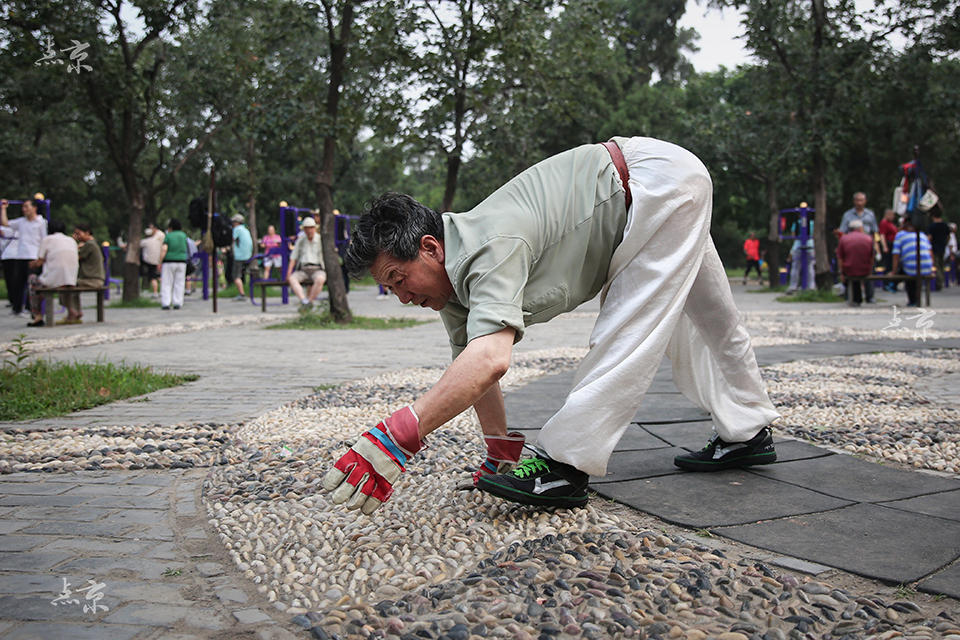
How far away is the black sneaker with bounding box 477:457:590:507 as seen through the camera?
2.63 metres

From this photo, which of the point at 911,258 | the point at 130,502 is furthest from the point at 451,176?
the point at 130,502

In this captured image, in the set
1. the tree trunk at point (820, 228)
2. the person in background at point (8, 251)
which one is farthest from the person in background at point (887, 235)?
the person in background at point (8, 251)

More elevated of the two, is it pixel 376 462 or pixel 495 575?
pixel 376 462

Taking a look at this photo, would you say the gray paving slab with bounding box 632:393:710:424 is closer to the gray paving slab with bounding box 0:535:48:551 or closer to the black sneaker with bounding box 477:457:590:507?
the black sneaker with bounding box 477:457:590:507

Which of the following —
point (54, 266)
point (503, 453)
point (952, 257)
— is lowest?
point (503, 453)

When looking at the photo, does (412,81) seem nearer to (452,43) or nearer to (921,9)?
(452,43)

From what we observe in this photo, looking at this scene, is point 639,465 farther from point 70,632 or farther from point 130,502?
point 70,632

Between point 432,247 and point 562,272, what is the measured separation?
0.42m

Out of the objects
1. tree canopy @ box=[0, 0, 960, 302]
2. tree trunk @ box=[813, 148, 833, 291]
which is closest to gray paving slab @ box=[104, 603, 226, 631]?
tree canopy @ box=[0, 0, 960, 302]

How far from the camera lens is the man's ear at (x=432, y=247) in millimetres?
2523

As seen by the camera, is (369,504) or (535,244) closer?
(369,504)

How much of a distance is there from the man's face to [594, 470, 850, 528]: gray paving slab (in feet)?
3.33

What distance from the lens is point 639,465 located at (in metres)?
3.38

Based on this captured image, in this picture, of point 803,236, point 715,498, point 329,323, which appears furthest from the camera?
point 803,236
